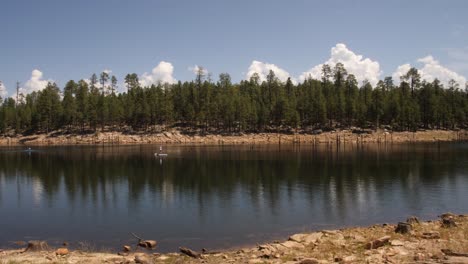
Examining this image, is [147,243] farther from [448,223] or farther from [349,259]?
[448,223]

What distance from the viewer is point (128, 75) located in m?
188

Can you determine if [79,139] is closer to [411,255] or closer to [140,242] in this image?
[140,242]

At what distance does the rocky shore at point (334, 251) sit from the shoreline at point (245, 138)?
11594 cm

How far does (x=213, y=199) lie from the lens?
43750 millimetres

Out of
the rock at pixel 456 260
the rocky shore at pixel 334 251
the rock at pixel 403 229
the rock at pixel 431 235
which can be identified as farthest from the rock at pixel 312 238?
the rock at pixel 456 260

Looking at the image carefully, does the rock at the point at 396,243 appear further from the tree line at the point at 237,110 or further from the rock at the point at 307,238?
the tree line at the point at 237,110

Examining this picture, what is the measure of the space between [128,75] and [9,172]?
122m

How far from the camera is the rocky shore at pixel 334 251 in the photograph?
1909cm

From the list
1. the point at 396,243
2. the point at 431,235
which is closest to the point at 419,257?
the point at 396,243

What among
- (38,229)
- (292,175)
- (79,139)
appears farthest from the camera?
(79,139)

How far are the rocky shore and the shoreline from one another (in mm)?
115945

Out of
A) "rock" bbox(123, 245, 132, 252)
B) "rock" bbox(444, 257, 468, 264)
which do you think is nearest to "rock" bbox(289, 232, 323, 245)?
"rock" bbox(444, 257, 468, 264)

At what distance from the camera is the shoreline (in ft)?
470

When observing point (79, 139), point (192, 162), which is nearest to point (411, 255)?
point (192, 162)
